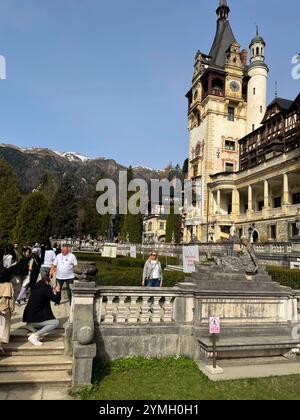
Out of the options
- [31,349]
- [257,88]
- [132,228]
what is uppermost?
[257,88]

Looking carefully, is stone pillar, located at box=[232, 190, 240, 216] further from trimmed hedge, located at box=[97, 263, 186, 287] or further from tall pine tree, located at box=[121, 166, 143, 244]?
trimmed hedge, located at box=[97, 263, 186, 287]

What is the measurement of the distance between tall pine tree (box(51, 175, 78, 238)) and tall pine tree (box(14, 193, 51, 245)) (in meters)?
30.8

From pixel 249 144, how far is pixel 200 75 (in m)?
15.9

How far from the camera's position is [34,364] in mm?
6312

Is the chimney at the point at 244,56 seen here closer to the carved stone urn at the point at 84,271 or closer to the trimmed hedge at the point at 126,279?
the trimmed hedge at the point at 126,279

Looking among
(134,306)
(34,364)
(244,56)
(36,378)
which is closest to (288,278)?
(134,306)

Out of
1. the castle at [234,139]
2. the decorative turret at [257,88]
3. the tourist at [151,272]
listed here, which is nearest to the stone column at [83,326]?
the tourist at [151,272]

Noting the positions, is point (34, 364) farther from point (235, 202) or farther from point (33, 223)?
point (235, 202)

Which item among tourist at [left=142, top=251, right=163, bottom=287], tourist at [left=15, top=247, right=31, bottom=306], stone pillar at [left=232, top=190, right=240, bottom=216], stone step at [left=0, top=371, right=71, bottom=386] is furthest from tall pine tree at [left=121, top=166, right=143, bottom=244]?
stone step at [left=0, top=371, right=71, bottom=386]

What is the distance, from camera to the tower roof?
193 ft

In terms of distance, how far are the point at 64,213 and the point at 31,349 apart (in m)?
65.6

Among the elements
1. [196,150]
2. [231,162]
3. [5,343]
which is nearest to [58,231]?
[196,150]
